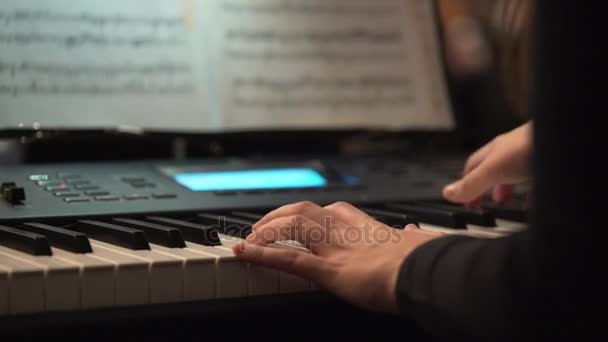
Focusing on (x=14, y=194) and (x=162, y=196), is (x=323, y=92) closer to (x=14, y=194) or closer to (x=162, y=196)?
(x=162, y=196)

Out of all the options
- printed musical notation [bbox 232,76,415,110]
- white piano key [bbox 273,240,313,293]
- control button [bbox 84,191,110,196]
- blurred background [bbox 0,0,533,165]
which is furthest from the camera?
blurred background [bbox 0,0,533,165]

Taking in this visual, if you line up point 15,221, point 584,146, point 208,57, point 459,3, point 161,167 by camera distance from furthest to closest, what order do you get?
point 459,3 → point 208,57 → point 161,167 → point 15,221 → point 584,146

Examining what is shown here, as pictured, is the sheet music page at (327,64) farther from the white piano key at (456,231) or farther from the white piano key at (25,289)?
the white piano key at (25,289)

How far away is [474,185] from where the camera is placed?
115 centimetres

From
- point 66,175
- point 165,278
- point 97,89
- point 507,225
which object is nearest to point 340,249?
point 165,278

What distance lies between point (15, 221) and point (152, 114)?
0.44m

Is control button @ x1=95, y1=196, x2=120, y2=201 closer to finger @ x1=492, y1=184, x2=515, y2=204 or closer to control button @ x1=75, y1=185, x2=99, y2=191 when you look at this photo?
control button @ x1=75, y1=185, x2=99, y2=191

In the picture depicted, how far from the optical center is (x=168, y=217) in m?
1.07

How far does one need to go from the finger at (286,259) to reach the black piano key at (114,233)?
113mm

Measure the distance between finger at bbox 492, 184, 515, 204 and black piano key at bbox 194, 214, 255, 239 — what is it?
1.37ft

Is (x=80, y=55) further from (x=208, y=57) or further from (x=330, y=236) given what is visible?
(x=330, y=236)

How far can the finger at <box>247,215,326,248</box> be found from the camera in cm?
88

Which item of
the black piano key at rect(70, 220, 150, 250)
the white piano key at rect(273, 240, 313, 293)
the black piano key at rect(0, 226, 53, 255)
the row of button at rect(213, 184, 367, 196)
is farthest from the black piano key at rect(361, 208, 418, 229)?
the black piano key at rect(0, 226, 53, 255)

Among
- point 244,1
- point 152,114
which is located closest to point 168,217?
point 152,114
